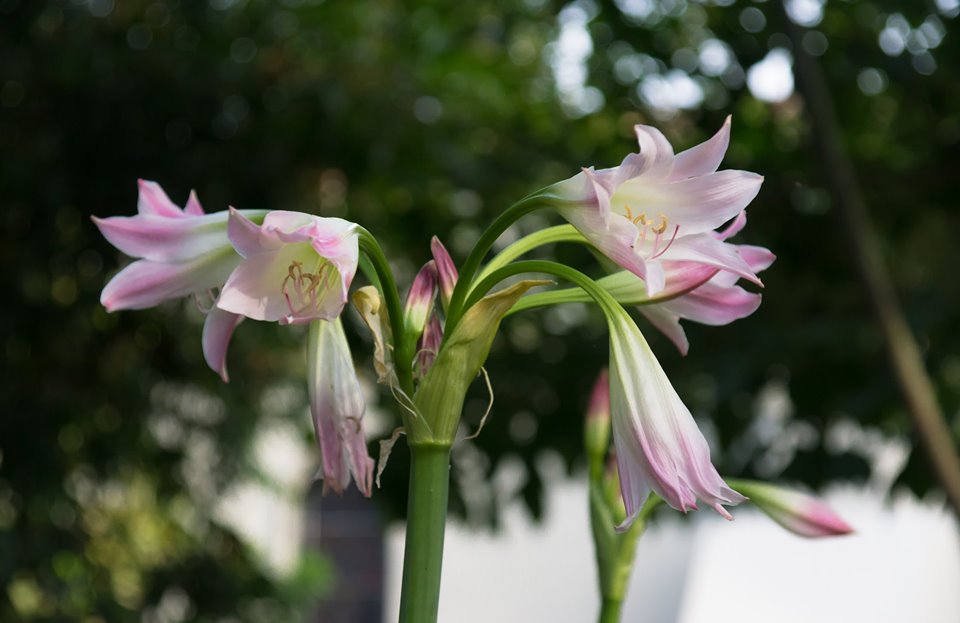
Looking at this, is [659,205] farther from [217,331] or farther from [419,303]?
[217,331]

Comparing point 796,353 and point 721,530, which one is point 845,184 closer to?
point 796,353

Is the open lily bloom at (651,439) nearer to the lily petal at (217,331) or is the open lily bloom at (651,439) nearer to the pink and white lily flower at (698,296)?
the pink and white lily flower at (698,296)

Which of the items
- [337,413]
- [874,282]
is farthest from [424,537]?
[874,282]

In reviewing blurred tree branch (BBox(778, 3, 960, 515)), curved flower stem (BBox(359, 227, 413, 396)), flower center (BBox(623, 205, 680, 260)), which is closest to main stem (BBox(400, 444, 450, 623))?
curved flower stem (BBox(359, 227, 413, 396))

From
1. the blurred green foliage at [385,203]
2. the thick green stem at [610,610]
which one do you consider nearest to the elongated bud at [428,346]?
the thick green stem at [610,610]

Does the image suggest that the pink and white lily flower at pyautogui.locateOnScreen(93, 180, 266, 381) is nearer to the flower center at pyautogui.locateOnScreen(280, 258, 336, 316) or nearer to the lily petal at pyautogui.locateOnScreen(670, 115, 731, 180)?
the flower center at pyautogui.locateOnScreen(280, 258, 336, 316)

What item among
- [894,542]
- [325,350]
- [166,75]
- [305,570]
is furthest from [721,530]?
[325,350]
